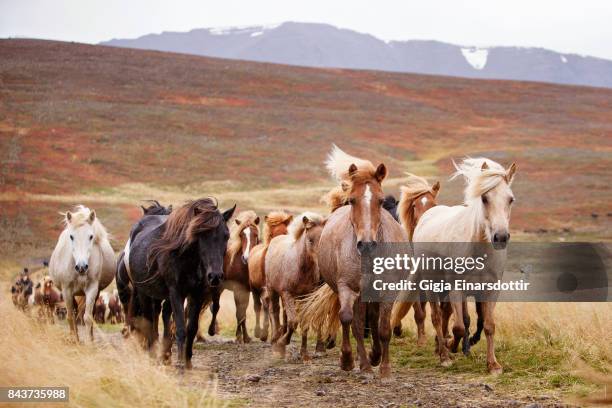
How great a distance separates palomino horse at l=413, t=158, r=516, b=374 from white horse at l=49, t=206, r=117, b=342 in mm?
4813

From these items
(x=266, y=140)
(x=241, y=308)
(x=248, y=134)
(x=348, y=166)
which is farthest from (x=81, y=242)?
(x=248, y=134)

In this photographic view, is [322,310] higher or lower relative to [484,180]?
lower

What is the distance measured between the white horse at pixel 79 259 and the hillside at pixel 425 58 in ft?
536

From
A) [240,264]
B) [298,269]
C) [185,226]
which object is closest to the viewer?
[185,226]

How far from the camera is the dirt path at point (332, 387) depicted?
667 cm

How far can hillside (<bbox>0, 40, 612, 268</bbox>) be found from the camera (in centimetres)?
3994

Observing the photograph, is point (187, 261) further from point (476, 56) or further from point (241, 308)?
point (476, 56)

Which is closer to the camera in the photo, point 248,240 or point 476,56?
point 248,240

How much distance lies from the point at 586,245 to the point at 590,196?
17.2 meters

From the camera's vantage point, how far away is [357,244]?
760cm

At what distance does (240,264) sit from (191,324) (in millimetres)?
4846

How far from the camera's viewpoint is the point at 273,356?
10391mm

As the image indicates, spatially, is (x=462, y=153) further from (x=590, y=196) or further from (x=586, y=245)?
(x=586, y=245)

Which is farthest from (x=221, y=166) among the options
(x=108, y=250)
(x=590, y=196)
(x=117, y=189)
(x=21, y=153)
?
(x=108, y=250)
